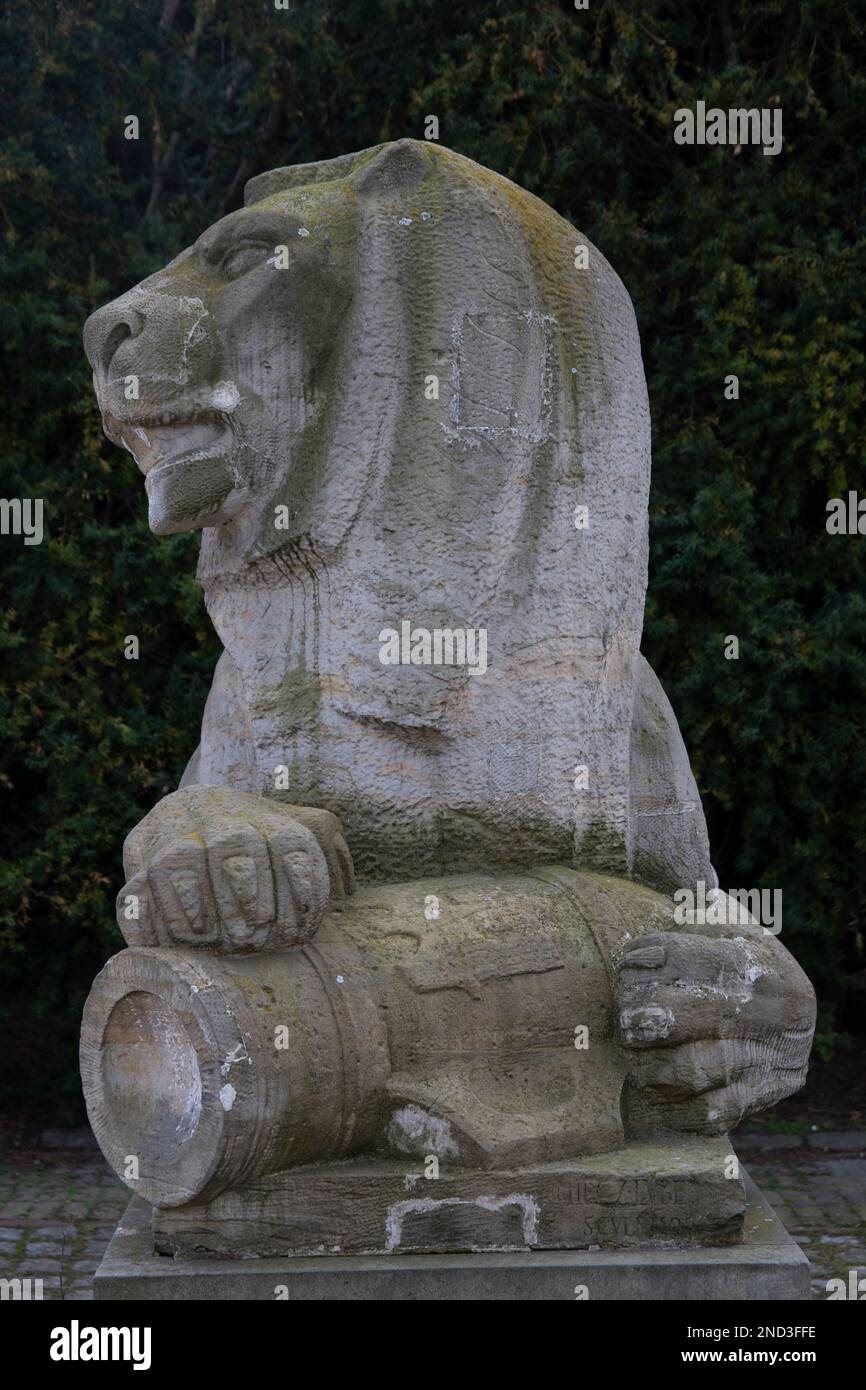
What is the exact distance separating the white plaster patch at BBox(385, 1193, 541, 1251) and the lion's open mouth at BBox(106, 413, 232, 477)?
139 cm

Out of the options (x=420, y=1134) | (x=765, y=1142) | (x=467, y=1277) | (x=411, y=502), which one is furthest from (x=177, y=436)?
(x=765, y=1142)

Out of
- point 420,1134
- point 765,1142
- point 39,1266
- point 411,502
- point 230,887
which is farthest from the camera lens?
point 765,1142

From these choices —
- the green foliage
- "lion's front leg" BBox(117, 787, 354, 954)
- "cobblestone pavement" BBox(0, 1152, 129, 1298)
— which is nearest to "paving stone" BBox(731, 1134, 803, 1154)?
the green foliage

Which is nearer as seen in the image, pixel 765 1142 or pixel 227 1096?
pixel 227 1096

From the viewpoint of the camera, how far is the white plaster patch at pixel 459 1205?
2.90 metres

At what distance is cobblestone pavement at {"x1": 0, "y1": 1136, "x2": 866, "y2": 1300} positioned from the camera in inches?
217

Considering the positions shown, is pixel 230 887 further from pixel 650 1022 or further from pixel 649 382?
pixel 649 382

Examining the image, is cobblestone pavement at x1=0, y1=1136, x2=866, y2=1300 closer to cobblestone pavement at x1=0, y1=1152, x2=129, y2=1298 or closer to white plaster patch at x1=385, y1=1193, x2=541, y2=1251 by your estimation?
cobblestone pavement at x1=0, y1=1152, x2=129, y2=1298

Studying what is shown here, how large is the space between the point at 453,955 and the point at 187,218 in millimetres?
4981

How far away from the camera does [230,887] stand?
2.86m

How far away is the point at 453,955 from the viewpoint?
3059 mm

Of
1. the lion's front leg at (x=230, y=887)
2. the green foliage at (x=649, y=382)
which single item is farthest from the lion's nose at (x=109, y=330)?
the green foliage at (x=649, y=382)

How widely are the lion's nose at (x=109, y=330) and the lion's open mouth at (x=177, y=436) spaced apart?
118mm

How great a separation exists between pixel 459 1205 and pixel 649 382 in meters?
4.70
